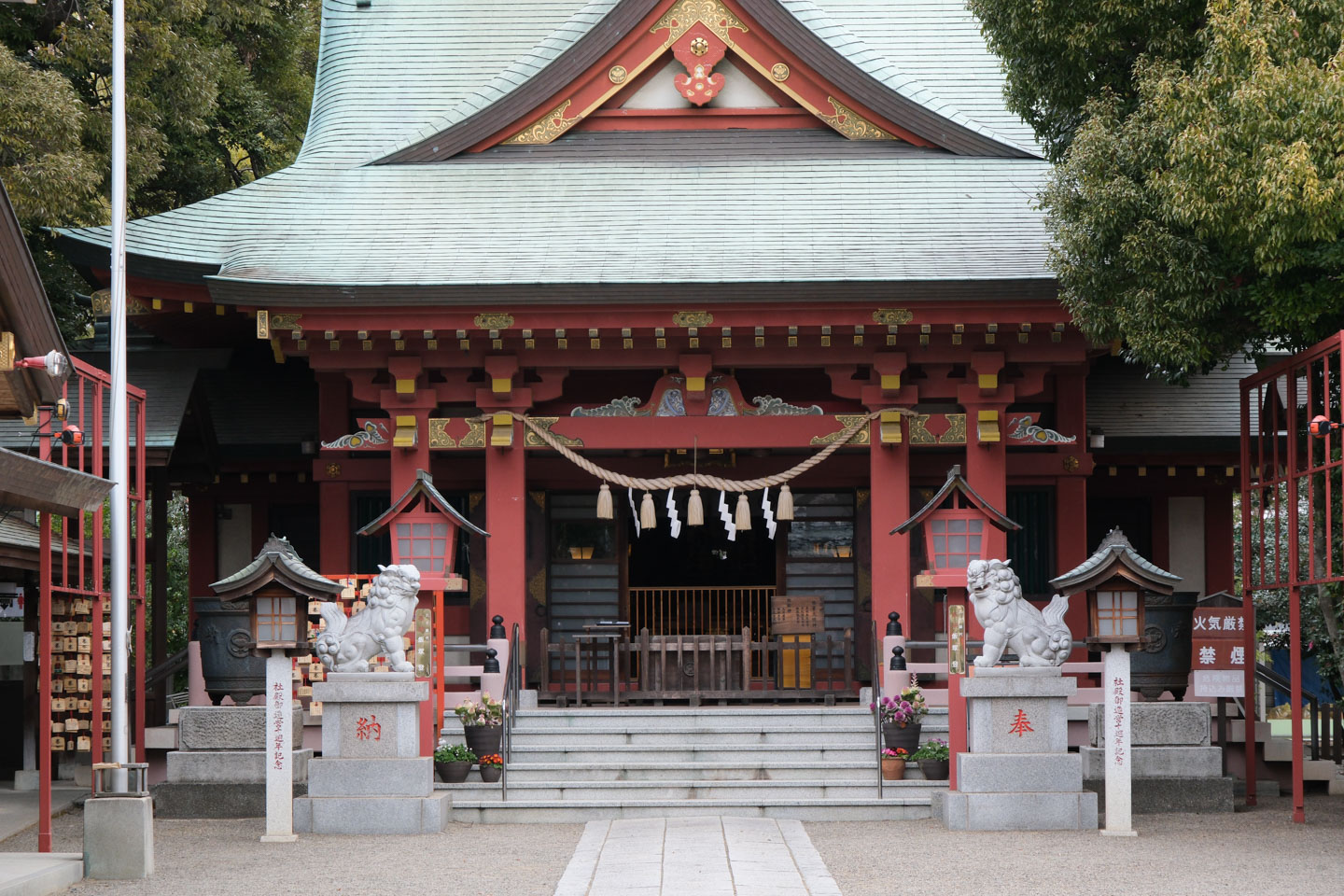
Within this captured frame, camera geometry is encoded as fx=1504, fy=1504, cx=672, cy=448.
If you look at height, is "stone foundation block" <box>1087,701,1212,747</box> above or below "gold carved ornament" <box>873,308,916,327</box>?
A: below

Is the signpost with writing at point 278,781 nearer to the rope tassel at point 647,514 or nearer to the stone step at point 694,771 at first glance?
the stone step at point 694,771

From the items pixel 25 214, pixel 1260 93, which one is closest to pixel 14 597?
pixel 25 214

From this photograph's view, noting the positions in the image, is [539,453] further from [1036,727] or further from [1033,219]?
[1036,727]

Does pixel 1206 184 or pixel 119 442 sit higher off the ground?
pixel 1206 184

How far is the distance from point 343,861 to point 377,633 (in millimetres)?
1910

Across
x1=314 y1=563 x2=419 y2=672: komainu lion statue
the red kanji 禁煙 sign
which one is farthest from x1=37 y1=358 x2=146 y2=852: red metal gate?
the red kanji 禁煙 sign

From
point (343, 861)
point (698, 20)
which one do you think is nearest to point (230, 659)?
point (343, 861)

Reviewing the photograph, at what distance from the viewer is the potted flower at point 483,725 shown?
1241cm

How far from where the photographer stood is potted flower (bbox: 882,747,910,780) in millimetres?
12398

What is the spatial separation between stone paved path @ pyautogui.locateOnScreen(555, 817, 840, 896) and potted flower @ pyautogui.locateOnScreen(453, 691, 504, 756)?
1501 millimetres

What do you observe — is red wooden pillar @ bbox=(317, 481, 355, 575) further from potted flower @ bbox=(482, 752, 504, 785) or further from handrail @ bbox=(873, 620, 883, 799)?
handrail @ bbox=(873, 620, 883, 799)

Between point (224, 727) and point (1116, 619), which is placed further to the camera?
point (224, 727)

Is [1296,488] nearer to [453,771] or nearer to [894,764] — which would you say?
[894,764]

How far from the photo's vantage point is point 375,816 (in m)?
11.0
